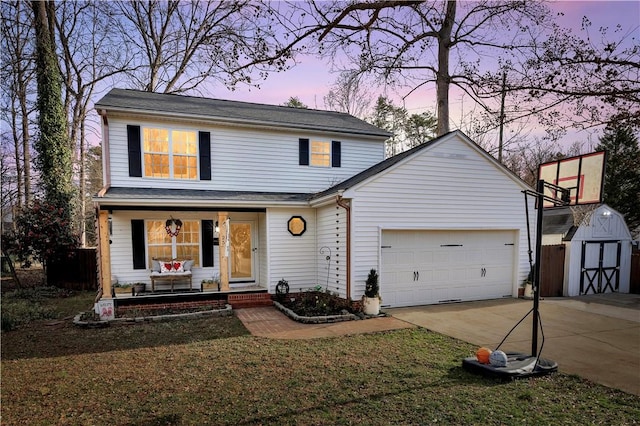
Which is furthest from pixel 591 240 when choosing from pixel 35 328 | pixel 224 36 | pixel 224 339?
pixel 35 328

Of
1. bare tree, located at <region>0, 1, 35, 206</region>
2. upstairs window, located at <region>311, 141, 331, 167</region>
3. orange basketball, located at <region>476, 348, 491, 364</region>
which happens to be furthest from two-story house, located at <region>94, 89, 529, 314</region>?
bare tree, located at <region>0, 1, 35, 206</region>

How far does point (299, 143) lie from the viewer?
460 inches

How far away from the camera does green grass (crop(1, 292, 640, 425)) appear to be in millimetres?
3781

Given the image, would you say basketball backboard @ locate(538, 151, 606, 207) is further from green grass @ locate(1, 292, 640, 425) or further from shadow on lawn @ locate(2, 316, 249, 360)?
shadow on lawn @ locate(2, 316, 249, 360)

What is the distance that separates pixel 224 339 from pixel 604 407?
5.87 m

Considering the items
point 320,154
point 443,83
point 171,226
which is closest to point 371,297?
point 320,154

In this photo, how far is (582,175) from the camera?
1028 centimetres

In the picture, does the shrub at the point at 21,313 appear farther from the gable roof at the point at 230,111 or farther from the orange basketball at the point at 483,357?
the orange basketball at the point at 483,357

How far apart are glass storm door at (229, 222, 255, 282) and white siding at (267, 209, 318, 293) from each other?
1.33m

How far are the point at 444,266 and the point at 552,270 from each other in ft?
14.1

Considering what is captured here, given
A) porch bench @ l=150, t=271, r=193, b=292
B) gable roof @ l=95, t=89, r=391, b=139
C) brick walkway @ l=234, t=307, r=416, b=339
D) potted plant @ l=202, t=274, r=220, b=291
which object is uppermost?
gable roof @ l=95, t=89, r=391, b=139

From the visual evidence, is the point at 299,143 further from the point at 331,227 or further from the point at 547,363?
the point at 547,363

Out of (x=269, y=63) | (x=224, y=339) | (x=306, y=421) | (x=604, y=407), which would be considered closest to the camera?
(x=306, y=421)

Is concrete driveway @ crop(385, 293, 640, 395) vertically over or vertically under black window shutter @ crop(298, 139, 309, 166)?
under
